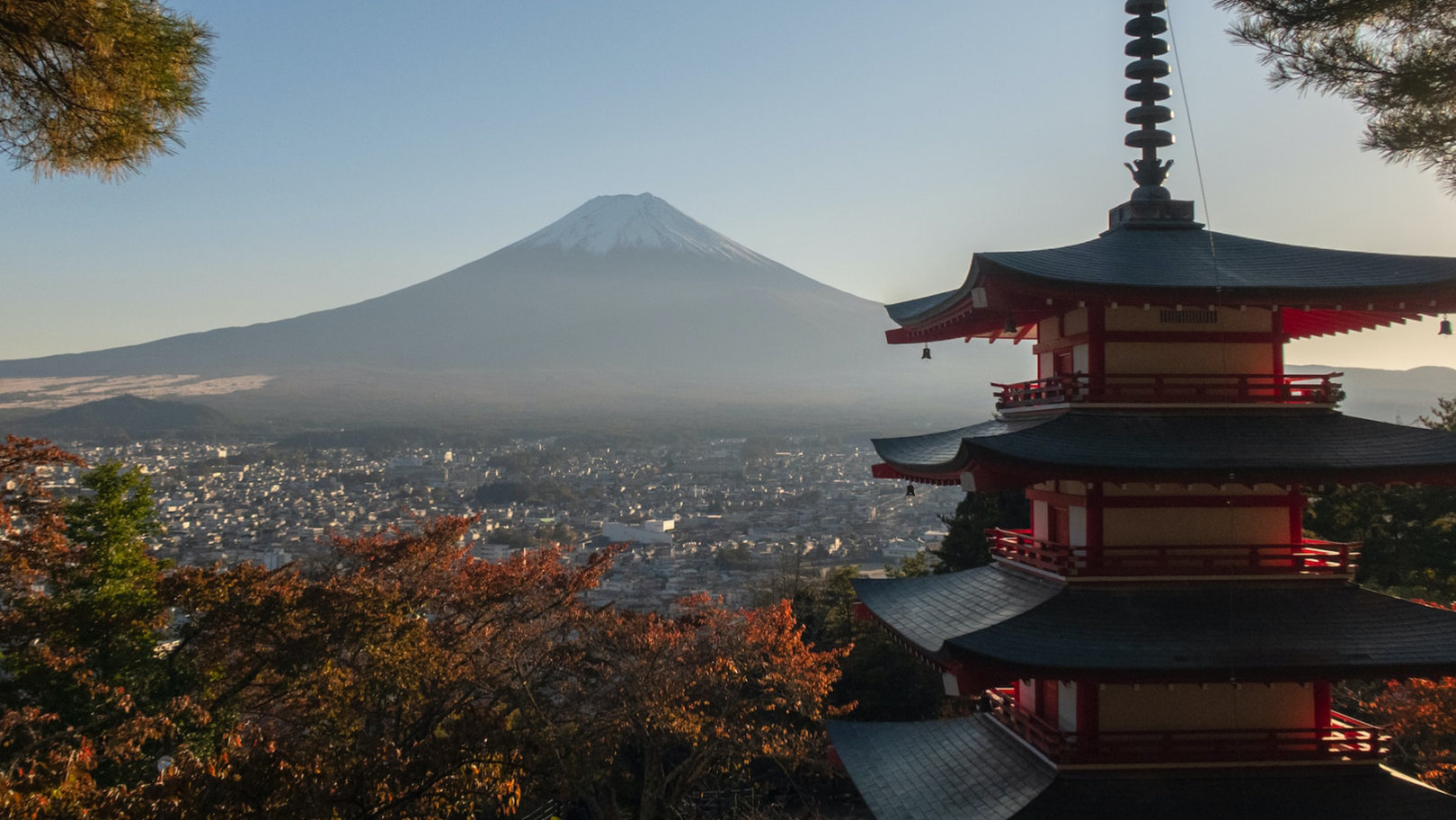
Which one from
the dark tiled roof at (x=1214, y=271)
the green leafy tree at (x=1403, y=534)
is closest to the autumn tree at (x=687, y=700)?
the dark tiled roof at (x=1214, y=271)

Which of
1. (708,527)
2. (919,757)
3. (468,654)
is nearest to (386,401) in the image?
(708,527)

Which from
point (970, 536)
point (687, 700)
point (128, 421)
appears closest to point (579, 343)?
point (128, 421)

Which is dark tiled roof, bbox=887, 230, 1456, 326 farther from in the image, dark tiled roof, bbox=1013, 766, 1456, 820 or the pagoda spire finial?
dark tiled roof, bbox=1013, 766, 1456, 820

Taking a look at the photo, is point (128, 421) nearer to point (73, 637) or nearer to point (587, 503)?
point (587, 503)

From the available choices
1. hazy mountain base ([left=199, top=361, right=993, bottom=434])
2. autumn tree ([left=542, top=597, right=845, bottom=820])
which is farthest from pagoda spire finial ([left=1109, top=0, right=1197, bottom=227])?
hazy mountain base ([left=199, top=361, right=993, bottom=434])

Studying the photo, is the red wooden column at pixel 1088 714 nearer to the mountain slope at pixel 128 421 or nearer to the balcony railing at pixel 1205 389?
the balcony railing at pixel 1205 389

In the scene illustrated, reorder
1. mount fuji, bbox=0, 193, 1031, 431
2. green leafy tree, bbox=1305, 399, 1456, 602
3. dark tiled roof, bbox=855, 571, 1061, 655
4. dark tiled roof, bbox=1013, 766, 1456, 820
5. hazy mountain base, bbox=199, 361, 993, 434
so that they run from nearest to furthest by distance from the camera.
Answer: dark tiled roof, bbox=1013, 766, 1456, 820 < dark tiled roof, bbox=855, 571, 1061, 655 < green leafy tree, bbox=1305, 399, 1456, 602 < hazy mountain base, bbox=199, 361, 993, 434 < mount fuji, bbox=0, 193, 1031, 431

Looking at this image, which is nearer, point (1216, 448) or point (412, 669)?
point (1216, 448)
